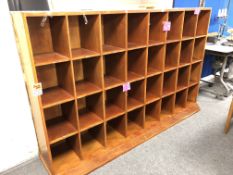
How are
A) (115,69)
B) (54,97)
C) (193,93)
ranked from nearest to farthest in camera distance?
(54,97)
(115,69)
(193,93)

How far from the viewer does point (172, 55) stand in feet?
7.54

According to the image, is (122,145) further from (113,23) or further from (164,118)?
(113,23)

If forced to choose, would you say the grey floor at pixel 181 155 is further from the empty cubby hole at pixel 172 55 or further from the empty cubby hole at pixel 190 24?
the empty cubby hole at pixel 190 24

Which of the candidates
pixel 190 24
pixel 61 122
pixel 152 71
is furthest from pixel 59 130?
pixel 190 24

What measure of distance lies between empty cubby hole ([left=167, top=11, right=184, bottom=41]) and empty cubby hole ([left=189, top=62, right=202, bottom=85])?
0.68m

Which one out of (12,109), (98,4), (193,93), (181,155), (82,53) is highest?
(98,4)

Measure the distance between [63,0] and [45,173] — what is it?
5.30ft

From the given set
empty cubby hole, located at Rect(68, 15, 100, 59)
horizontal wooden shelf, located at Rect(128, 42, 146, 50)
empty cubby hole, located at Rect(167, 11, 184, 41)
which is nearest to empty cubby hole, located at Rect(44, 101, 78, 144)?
empty cubby hole, located at Rect(68, 15, 100, 59)

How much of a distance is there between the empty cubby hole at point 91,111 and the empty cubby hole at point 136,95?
0.34m

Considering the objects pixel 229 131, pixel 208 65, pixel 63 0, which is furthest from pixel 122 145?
pixel 208 65

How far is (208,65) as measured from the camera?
3.64 m

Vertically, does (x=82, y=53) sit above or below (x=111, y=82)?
above

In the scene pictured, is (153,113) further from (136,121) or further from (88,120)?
(88,120)

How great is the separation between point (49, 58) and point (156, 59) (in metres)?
1.19
